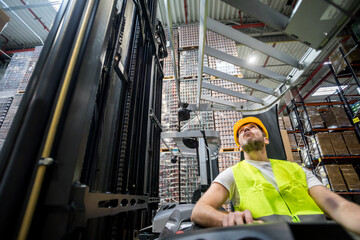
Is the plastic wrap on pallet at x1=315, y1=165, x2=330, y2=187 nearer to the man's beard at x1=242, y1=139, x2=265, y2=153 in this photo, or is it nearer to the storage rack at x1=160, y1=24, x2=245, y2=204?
the storage rack at x1=160, y1=24, x2=245, y2=204

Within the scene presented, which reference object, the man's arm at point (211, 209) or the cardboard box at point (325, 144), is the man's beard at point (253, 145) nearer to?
the man's arm at point (211, 209)

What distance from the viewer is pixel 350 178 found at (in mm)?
4723

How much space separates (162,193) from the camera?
357 cm

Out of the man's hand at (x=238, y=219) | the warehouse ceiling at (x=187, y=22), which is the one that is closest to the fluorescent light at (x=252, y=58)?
the warehouse ceiling at (x=187, y=22)

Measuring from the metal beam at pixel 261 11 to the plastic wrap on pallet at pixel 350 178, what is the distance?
551 centimetres

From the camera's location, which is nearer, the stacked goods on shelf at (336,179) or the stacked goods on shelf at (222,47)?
the stacked goods on shelf at (336,179)

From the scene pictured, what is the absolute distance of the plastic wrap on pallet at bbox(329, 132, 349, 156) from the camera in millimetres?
5023

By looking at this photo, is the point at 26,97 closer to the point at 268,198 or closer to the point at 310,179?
the point at 268,198

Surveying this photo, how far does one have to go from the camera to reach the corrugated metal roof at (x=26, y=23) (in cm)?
561

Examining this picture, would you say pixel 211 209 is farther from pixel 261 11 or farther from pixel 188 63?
pixel 188 63

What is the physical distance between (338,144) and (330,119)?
0.90m

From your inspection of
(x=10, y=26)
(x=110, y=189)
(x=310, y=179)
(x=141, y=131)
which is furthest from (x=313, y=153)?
(x=10, y=26)

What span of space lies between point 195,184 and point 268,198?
240 centimetres

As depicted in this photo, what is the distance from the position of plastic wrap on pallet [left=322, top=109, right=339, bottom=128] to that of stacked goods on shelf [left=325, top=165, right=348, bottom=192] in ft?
4.51
